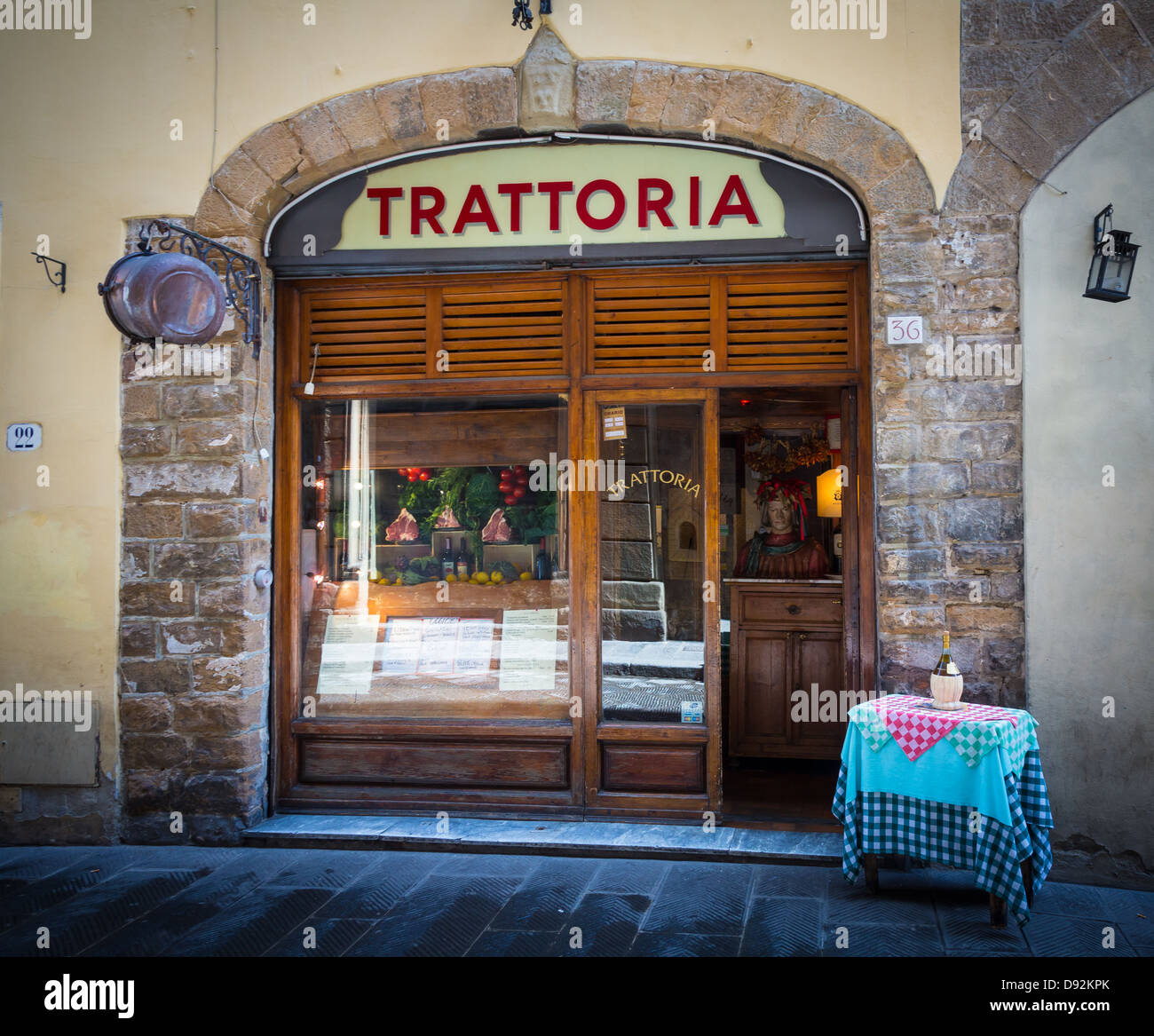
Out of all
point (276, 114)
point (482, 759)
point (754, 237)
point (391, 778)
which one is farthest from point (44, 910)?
point (754, 237)

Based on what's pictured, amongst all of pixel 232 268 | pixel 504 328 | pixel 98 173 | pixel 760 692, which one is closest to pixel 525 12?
pixel 504 328

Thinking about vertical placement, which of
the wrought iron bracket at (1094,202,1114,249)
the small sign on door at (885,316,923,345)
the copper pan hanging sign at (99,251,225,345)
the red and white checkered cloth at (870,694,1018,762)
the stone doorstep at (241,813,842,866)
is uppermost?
the wrought iron bracket at (1094,202,1114,249)

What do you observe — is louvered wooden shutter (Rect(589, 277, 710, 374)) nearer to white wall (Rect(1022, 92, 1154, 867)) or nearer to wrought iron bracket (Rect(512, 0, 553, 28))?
wrought iron bracket (Rect(512, 0, 553, 28))

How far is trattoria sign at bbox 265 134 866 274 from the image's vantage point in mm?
5066

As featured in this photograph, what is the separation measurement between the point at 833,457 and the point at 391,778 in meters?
4.13

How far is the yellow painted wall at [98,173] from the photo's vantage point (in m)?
5.16

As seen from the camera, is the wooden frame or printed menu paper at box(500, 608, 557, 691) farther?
printed menu paper at box(500, 608, 557, 691)

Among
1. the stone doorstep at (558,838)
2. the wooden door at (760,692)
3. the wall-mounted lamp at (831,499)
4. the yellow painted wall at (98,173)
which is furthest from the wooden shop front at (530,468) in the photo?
the wall-mounted lamp at (831,499)

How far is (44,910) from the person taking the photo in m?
4.18

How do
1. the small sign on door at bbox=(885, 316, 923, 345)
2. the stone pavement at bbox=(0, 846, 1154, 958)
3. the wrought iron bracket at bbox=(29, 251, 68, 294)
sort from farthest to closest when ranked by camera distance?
the wrought iron bracket at bbox=(29, 251, 68, 294), the small sign on door at bbox=(885, 316, 923, 345), the stone pavement at bbox=(0, 846, 1154, 958)

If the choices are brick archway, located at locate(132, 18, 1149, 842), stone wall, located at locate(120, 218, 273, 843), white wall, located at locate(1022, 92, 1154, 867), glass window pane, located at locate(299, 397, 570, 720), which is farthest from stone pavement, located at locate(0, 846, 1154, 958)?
glass window pane, located at locate(299, 397, 570, 720)

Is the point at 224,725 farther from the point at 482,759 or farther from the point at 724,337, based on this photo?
the point at 724,337

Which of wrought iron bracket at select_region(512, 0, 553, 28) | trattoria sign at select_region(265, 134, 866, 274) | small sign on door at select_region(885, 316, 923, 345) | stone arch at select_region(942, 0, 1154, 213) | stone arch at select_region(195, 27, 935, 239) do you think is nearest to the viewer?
stone arch at select_region(942, 0, 1154, 213)

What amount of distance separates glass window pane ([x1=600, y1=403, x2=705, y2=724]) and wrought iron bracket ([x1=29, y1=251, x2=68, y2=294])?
2917 millimetres
